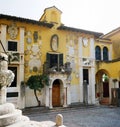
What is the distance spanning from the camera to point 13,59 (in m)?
15.8

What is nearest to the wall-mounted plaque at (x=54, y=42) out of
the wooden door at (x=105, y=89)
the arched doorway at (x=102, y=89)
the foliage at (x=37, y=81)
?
the foliage at (x=37, y=81)

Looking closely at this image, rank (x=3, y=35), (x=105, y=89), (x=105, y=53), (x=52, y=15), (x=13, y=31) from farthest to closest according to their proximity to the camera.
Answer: (x=105, y=89), (x=105, y=53), (x=52, y=15), (x=13, y=31), (x=3, y=35)

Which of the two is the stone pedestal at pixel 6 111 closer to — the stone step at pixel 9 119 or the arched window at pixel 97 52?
the stone step at pixel 9 119

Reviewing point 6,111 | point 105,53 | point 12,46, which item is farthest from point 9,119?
point 105,53

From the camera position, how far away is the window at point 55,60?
57.4 feet

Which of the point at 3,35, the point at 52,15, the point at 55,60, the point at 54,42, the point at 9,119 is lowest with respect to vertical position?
the point at 9,119

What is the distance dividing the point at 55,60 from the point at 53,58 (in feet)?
0.94

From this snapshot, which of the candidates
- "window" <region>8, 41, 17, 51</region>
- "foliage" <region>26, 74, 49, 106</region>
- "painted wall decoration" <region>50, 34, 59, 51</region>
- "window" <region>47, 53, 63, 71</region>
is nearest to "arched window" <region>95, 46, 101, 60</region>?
"window" <region>47, 53, 63, 71</region>

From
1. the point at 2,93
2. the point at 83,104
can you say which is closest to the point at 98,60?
the point at 83,104

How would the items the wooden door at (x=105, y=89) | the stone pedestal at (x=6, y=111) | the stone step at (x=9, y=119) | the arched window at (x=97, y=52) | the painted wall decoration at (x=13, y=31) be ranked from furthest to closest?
the wooden door at (x=105, y=89)
the arched window at (x=97, y=52)
the painted wall decoration at (x=13, y=31)
the stone pedestal at (x=6, y=111)
the stone step at (x=9, y=119)

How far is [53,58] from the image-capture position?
17812 mm

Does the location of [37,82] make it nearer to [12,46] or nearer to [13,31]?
[12,46]

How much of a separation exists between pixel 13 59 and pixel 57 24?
606 cm

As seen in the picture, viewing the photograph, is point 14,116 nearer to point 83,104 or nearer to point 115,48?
point 83,104
